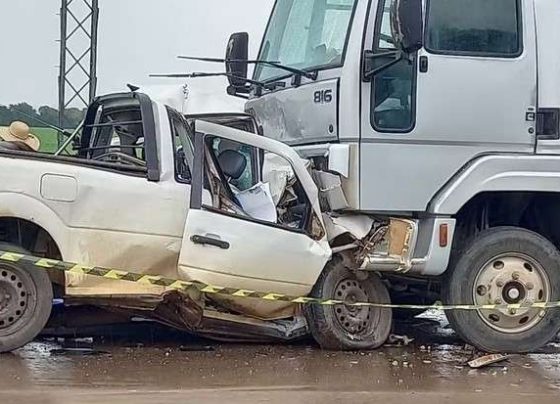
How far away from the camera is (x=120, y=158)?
313 inches

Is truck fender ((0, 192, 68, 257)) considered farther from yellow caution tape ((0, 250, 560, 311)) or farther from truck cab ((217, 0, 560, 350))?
truck cab ((217, 0, 560, 350))

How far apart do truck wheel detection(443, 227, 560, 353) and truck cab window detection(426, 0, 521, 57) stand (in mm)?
1527

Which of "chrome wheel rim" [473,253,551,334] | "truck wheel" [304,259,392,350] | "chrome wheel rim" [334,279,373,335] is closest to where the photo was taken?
"truck wheel" [304,259,392,350]

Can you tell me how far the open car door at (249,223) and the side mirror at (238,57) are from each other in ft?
3.35

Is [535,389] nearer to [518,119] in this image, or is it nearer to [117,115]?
[518,119]

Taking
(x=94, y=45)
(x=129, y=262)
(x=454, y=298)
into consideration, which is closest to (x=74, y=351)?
(x=129, y=262)

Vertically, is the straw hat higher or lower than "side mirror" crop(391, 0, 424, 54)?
lower

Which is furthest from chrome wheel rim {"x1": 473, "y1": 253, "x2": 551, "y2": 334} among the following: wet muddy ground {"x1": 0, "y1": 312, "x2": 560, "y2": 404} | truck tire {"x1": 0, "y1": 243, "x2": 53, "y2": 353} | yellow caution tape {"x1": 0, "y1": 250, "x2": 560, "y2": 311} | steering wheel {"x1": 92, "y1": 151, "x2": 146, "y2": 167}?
truck tire {"x1": 0, "y1": 243, "x2": 53, "y2": 353}

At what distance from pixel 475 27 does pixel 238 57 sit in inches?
85.1

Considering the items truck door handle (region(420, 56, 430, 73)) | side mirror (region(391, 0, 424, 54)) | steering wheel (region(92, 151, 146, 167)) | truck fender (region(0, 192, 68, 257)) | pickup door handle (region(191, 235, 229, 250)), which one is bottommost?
pickup door handle (region(191, 235, 229, 250))

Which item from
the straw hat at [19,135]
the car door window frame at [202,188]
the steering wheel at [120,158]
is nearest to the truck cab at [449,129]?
the car door window frame at [202,188]

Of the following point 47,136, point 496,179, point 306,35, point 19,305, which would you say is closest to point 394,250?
point 496,179

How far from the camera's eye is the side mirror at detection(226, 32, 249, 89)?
902 centimetres

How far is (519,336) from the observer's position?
8312 millimetres
